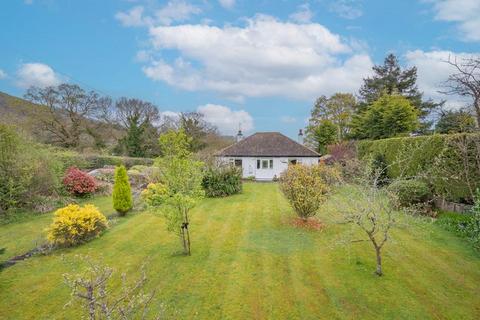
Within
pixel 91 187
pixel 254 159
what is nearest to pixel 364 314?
pixel 91 187

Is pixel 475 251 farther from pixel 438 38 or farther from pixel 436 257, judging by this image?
pixel 438 38

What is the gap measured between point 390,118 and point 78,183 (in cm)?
2999

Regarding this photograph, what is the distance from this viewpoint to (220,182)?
18.8 meters

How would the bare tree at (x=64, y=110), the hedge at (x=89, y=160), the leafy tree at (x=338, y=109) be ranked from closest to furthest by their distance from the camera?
1. the hedge at (x=89, y=160)
2. the bare tree at (x=64, y=110)
3. the leafy tree at (x=338, y=109)

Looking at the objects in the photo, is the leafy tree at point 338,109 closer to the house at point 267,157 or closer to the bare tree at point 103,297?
the house at point 267,157

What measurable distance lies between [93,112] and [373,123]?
113 ft

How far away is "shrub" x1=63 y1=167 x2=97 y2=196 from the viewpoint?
16875mm

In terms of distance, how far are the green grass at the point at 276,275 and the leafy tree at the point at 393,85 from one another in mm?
34671

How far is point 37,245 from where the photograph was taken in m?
9.52

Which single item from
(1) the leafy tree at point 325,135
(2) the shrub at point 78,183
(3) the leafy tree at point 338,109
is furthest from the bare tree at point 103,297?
(3) the leafy tree at point 338,109

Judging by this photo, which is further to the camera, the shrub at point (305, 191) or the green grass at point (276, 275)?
the shrub at point (305, 191)

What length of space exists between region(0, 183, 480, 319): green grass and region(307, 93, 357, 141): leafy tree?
113 ft

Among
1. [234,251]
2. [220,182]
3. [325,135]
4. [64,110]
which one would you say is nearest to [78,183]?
[220,182]

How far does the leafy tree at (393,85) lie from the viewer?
1576 inches
